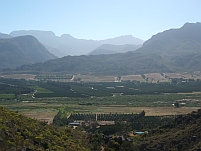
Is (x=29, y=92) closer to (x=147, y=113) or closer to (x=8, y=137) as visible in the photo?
(x=147, y=113)

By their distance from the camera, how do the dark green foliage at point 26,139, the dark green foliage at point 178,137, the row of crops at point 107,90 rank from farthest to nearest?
the row of crops at point 107,90 → the dark green foliage at point 178,137 → the dark green foliage at point 26,139

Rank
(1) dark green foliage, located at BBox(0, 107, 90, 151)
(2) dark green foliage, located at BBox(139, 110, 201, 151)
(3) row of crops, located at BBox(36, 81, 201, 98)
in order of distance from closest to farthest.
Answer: (1) dark green foliage, located at BBox(0, 107, 90, 151) → (2) dark green foliage, located at BBox(139, 110, 201, 151) → (3) row of crops, located at BBox(36, 81, 201, 98)

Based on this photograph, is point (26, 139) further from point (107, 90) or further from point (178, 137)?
point (107, 90)

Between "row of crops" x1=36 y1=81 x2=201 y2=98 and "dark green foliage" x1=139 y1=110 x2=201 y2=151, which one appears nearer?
Result: "dark green foliage" x1=139 y1=110 x2=201 y2=151

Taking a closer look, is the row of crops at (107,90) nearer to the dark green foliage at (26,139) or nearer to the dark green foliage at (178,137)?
the dark green foliage at (178,137)

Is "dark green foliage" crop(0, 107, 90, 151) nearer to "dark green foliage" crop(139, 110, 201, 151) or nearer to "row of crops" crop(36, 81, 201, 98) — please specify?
"dark green foliage" crop(139, 110, 201, 151)

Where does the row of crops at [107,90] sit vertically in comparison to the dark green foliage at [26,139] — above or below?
below

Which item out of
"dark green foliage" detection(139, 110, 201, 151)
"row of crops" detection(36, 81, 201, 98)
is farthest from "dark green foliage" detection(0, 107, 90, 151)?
"row of crops" detection(36, 81, 201, 98)

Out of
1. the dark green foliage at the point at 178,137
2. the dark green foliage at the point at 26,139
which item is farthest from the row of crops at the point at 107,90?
the dark green foliage at the point at 26,139

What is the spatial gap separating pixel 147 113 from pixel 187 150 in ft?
145

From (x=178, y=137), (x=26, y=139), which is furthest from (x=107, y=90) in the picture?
(x=26, y=139)

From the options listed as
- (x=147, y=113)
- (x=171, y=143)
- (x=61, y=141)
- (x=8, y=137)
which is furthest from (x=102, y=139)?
(x=147, y=113)

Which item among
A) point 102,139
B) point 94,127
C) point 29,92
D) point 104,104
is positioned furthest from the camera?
point 29,92

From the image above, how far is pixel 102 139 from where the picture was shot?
3569cm
